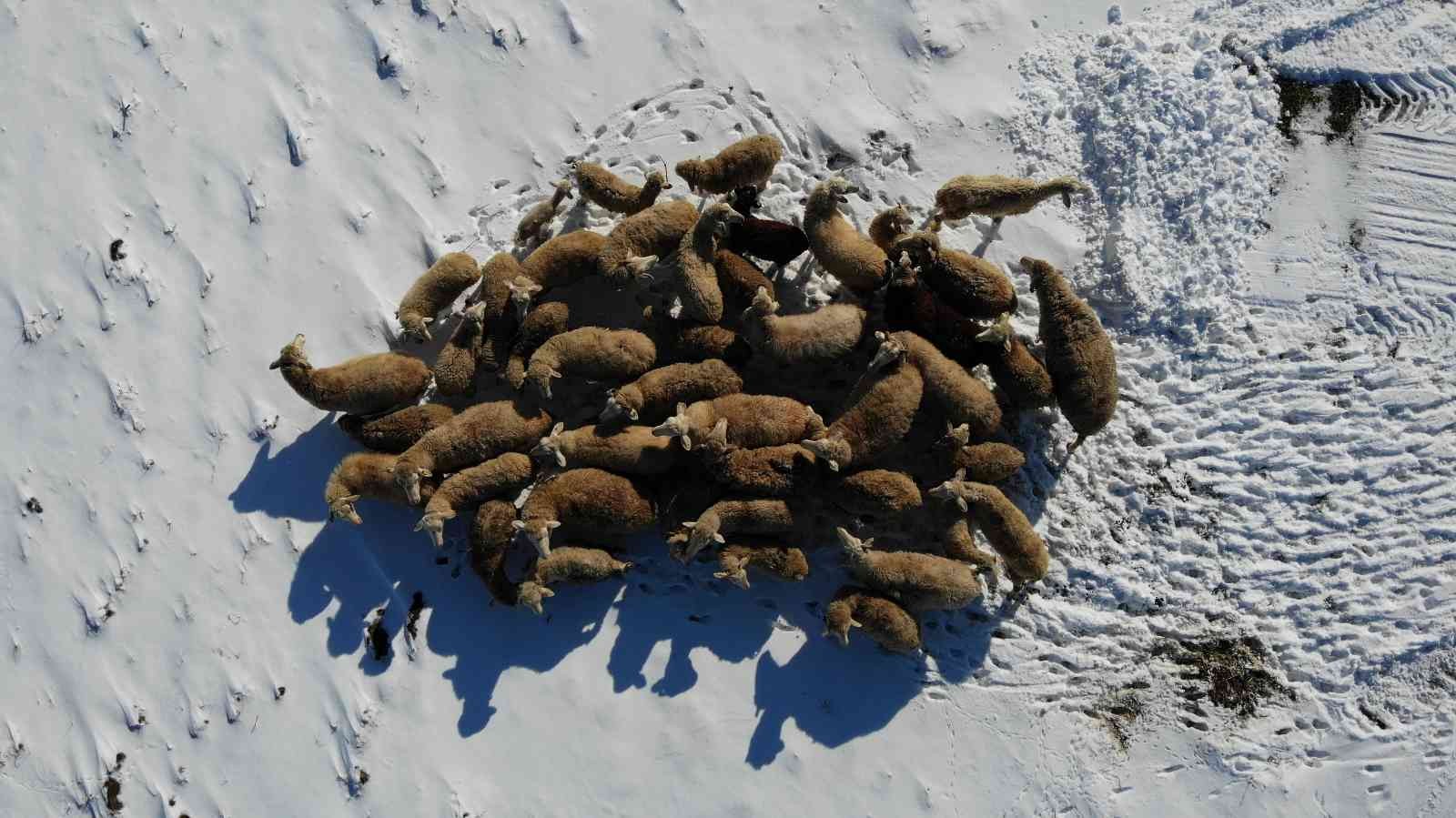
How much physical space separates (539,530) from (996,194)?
538 centimetres

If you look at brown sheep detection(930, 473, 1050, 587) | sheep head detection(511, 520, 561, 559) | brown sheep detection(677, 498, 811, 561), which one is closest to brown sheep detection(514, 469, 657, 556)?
sheep head detection(511, 520, 561, 559)

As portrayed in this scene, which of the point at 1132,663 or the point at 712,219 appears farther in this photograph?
the point at 1132,663

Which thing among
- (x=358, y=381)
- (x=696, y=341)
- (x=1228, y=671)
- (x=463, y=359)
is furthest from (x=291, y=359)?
(x=1228, y=671)

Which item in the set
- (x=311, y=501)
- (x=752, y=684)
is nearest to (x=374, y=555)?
(x=311, y=501)

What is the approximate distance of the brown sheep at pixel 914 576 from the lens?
8203mm

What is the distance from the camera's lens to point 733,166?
351 inches

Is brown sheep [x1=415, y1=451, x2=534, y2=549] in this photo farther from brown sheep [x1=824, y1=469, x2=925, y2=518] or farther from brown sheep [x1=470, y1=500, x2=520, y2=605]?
brown sheep [x1=824, y1=469, x2=925, y2=518]

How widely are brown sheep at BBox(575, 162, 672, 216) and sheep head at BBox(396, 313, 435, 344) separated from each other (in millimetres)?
2043

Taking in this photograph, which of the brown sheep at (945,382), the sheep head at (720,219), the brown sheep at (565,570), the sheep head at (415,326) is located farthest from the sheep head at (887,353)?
the sheep head at (415,326)

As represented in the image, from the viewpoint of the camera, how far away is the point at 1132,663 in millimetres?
9062

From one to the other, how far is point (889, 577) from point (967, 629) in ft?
4.31

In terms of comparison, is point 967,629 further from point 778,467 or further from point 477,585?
point 477,585

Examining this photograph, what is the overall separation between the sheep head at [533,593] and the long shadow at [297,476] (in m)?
2.42

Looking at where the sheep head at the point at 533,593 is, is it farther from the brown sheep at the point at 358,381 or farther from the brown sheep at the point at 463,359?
the brown sheep at the point at 358,381
